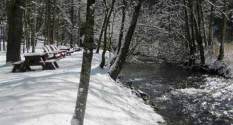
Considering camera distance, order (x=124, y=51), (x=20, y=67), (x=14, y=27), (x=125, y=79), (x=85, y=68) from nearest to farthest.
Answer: (x=85, y=68) < (x=20, y=67) < (x=124, y=51) < (x=14, y=27) < (x=125, y=79)

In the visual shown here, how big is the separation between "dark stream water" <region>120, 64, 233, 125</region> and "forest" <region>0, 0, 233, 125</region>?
0.10 ft

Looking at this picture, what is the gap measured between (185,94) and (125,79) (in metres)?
4.96

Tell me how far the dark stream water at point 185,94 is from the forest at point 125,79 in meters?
0.03

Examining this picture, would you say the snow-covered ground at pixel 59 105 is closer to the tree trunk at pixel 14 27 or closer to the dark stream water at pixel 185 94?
the dark stream water at pixel 185 94

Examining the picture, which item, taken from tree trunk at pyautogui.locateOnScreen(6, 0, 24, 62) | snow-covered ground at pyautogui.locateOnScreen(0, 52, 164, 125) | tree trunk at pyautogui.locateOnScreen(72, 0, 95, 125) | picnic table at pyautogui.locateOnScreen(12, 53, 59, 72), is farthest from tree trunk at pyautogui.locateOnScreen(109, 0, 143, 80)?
tree trunk at pyautogui.locateOnScreen(72, 0, 95, 125)

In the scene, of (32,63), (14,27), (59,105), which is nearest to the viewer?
(59,105)

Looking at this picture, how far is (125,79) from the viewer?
2288cm

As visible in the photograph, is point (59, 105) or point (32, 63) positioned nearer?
point (59, 105)

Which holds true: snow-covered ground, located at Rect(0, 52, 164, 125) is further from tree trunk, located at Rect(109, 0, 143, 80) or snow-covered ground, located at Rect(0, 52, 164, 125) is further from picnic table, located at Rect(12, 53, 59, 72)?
tree trunk, located at Rect(109, 0, 143, 80)

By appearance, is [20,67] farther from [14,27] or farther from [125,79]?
[125,79]

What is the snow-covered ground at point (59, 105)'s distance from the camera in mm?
8570

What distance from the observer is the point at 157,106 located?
50.5 feet

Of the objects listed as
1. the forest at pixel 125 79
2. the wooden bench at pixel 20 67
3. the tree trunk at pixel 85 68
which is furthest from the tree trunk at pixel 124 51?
the tree trunk at pixel 85 68

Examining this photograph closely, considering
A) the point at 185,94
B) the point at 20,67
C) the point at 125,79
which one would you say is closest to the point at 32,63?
the point at 20,67
